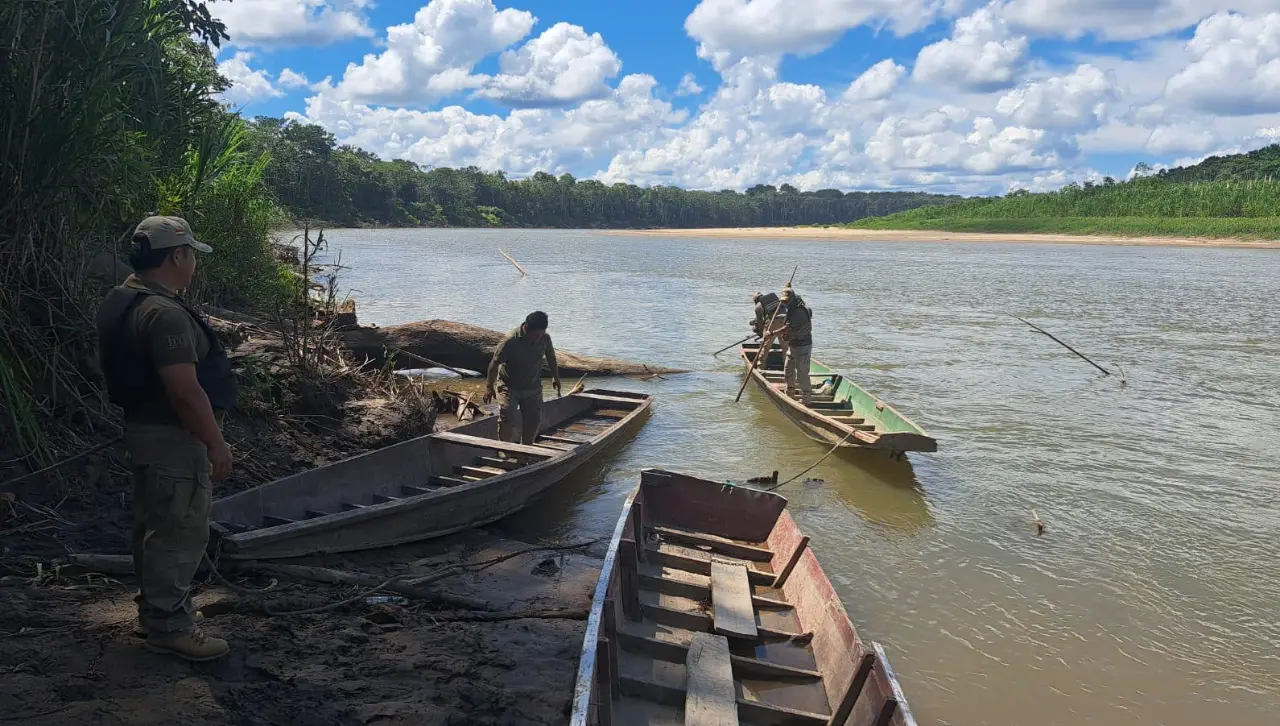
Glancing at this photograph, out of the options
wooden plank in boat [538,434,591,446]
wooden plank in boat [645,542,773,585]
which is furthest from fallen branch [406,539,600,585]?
wooden plank in boat [538,434,591,446]

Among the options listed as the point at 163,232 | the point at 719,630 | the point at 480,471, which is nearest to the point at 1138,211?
the point at 480,471

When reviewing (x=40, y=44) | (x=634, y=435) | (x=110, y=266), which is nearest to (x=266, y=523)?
(x=110, y=266)

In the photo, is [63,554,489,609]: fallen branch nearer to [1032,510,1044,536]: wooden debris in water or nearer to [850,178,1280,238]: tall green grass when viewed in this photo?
[1032,510,1044,536]: wooden debris in water

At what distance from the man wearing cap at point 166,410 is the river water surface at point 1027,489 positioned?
4.25 meters

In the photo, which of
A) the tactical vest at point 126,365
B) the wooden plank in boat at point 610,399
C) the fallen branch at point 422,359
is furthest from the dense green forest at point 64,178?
the wooden plank in boat at point 610,399

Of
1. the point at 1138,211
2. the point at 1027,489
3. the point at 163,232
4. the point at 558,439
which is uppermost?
the point at 1138,211

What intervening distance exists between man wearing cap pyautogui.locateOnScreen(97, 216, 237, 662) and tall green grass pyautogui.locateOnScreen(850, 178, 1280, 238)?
66477mm

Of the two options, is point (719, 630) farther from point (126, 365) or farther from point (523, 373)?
point (523, 373)

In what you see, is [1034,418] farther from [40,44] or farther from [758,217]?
[758,217]

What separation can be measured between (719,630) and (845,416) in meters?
6.88

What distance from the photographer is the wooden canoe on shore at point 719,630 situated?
12.2ft

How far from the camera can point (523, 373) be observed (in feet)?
26.3

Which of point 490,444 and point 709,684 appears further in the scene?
point 490,444

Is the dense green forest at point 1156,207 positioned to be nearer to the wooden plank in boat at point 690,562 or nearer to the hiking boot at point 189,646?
the wooden plank in boat at point 690,562
